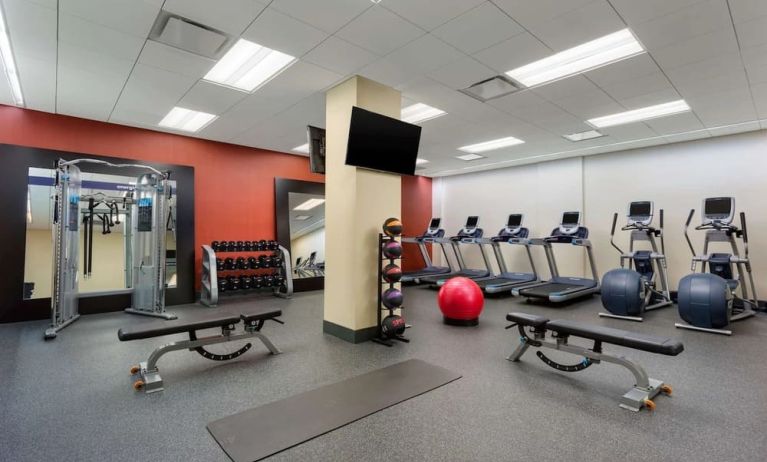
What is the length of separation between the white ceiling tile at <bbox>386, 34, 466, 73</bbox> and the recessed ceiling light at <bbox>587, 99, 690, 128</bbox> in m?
3.03

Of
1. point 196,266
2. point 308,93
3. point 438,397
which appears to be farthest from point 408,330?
point 196,266

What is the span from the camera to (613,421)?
233cm

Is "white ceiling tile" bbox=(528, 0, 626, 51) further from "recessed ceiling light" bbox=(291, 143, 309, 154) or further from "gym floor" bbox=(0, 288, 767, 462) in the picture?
"recessed ceiling light" bbox=(291, 143, 309, 154)

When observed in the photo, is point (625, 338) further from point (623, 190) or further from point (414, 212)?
point (414, 212)

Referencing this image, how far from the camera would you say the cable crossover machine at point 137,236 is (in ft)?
15.2

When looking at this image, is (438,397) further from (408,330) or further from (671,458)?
(408,330)

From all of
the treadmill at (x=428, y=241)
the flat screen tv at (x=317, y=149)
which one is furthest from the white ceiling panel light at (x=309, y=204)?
the flat screen tv at (x=317, y=149)

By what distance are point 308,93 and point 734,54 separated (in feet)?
14.1

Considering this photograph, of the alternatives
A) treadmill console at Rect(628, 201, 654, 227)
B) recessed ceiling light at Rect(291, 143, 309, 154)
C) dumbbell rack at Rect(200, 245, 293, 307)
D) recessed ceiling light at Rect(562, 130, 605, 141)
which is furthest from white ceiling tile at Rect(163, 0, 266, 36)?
treadmill console at Rect(628, 201, 654, 227)

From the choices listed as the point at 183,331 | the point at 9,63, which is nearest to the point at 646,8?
the point at 183,331

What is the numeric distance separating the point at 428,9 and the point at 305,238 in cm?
539

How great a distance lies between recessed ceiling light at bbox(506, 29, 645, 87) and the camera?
335cm

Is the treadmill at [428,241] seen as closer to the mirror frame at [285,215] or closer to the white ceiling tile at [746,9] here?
the mirror frame at [285,215]

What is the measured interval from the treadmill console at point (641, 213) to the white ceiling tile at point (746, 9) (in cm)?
359
